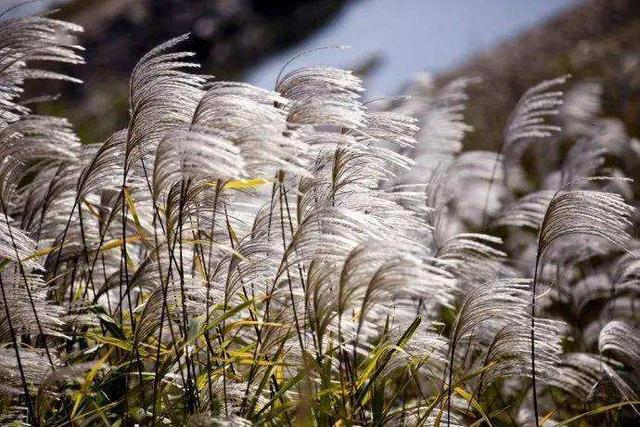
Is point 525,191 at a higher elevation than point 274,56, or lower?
higher

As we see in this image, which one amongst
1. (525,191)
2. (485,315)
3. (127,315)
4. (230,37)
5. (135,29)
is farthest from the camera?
(230,37)

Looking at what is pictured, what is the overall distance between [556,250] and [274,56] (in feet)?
80.8

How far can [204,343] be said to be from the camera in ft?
8.32

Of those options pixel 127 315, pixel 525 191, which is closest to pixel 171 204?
pixel 127 315

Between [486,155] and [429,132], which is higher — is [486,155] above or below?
below

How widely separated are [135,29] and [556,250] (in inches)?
974

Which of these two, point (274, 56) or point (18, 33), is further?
point (274, 56)

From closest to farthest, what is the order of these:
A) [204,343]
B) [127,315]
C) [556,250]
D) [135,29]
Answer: [204,343]
[127,315]
[556,250]
[135,29]

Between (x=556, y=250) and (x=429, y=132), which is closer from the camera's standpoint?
(x=556, y=250)

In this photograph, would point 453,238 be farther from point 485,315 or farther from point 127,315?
point 127,315

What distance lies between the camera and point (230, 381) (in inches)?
100

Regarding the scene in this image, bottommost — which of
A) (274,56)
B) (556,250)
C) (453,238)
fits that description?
(274,56)

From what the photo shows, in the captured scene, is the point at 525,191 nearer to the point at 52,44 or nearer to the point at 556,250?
the point at 556,250

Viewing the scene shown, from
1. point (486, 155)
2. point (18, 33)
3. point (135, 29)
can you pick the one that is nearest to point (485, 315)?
point (18, 33)
